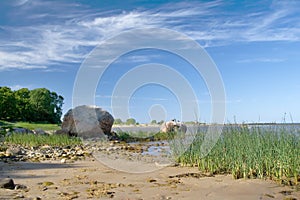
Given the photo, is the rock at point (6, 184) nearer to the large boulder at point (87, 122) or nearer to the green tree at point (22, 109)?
the large boulder at point (87, 122)

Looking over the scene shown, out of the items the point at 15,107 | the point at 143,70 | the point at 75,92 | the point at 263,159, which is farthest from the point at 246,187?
the point at 15,107

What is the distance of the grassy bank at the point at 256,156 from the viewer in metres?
6.44

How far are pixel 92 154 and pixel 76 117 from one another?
7.21 metres

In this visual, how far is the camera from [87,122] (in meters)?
18.1

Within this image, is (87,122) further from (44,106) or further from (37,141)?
(44,106)

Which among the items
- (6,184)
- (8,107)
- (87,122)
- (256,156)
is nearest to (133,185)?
(6,184)

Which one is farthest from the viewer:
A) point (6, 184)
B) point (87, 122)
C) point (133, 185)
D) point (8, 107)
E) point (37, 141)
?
point (8, 107)

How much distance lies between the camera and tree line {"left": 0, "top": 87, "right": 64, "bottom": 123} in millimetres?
40469

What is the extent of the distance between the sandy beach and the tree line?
34.6 metres

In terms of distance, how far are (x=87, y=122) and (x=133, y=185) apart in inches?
482

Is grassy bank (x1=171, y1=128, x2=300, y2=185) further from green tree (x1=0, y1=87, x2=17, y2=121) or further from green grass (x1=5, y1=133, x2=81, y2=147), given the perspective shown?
green tree (x1=0, y1=87, x2=17, y2=121)

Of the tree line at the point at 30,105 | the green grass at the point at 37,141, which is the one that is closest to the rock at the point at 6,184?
the green grass at the point at 37,141

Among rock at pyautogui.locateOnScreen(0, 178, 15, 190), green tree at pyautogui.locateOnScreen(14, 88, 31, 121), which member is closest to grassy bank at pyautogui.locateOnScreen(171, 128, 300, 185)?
rock at pyautogui.locateOnScreen(0, 178, 15, 190)

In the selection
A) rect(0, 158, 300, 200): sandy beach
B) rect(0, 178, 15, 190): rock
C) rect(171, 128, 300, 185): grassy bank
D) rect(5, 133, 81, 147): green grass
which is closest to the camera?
rect(0, 158, 300, 200): sandy beach
